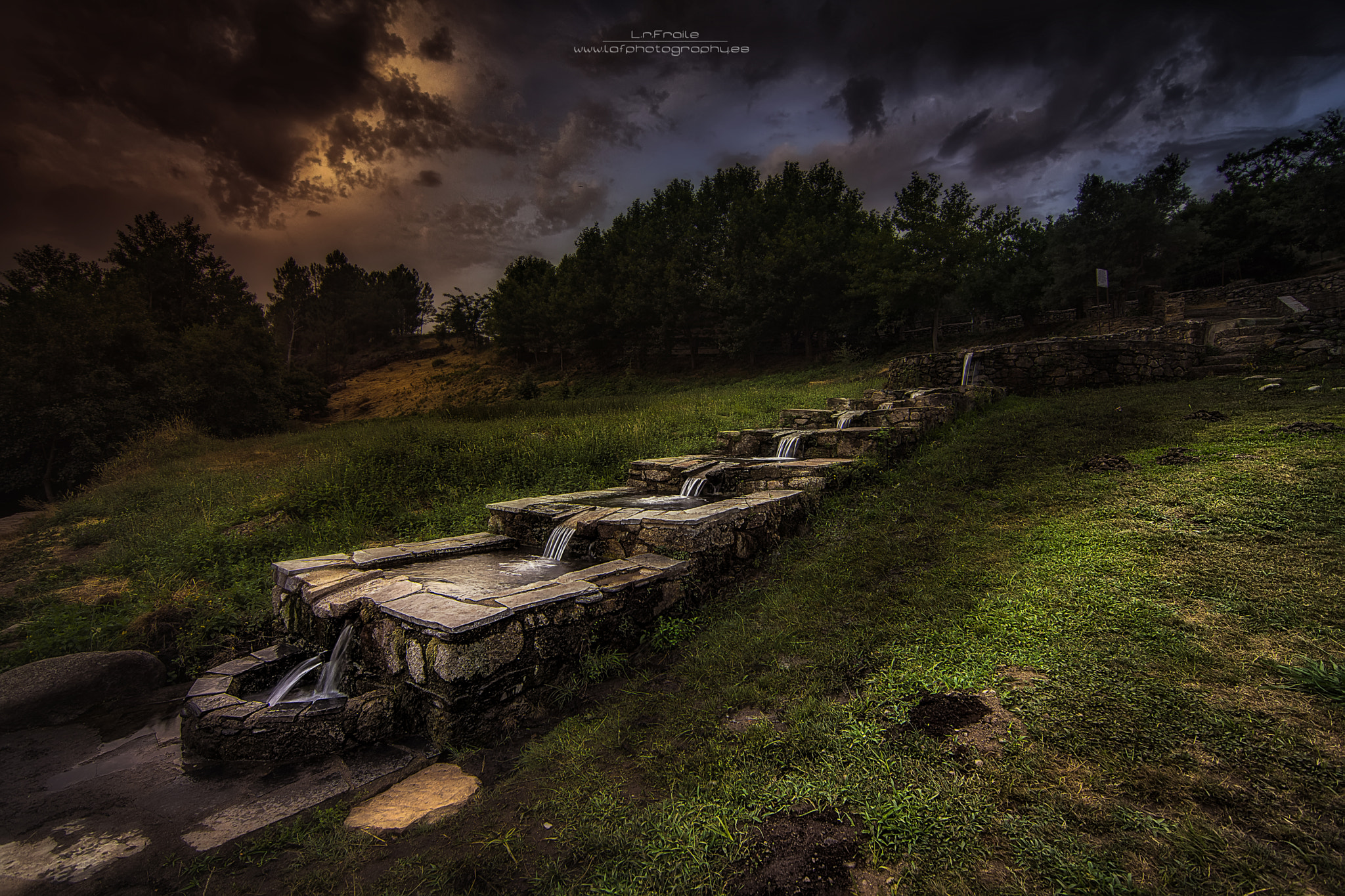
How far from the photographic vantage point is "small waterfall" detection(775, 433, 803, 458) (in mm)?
6852

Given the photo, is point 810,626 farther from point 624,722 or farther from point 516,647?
point 516,647

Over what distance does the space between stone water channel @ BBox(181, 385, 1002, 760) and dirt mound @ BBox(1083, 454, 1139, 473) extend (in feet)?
7.58

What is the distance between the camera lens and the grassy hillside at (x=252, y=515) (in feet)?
15.2

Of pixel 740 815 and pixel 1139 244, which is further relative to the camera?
pixel 1139 244

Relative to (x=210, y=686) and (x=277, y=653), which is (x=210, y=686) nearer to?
(x=210, y=686)

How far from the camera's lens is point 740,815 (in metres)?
1.90

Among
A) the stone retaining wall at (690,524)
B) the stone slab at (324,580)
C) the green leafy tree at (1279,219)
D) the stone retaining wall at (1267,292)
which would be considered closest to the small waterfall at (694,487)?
the stone retaining wall at (690,524)

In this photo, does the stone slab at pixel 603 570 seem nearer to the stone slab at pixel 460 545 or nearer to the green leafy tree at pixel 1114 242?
the stone slab at pixel 460 545

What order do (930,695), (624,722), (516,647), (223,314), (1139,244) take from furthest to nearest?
(223,314)
(1139,244)
(516,647)
(624,722)
(930,695)

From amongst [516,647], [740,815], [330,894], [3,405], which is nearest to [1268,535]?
[740,815]

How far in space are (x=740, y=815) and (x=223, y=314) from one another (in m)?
36.6

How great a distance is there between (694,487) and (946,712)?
12.1 ft

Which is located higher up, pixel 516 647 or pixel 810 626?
pixel 516 647

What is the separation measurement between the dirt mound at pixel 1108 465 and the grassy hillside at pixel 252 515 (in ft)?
15.9
